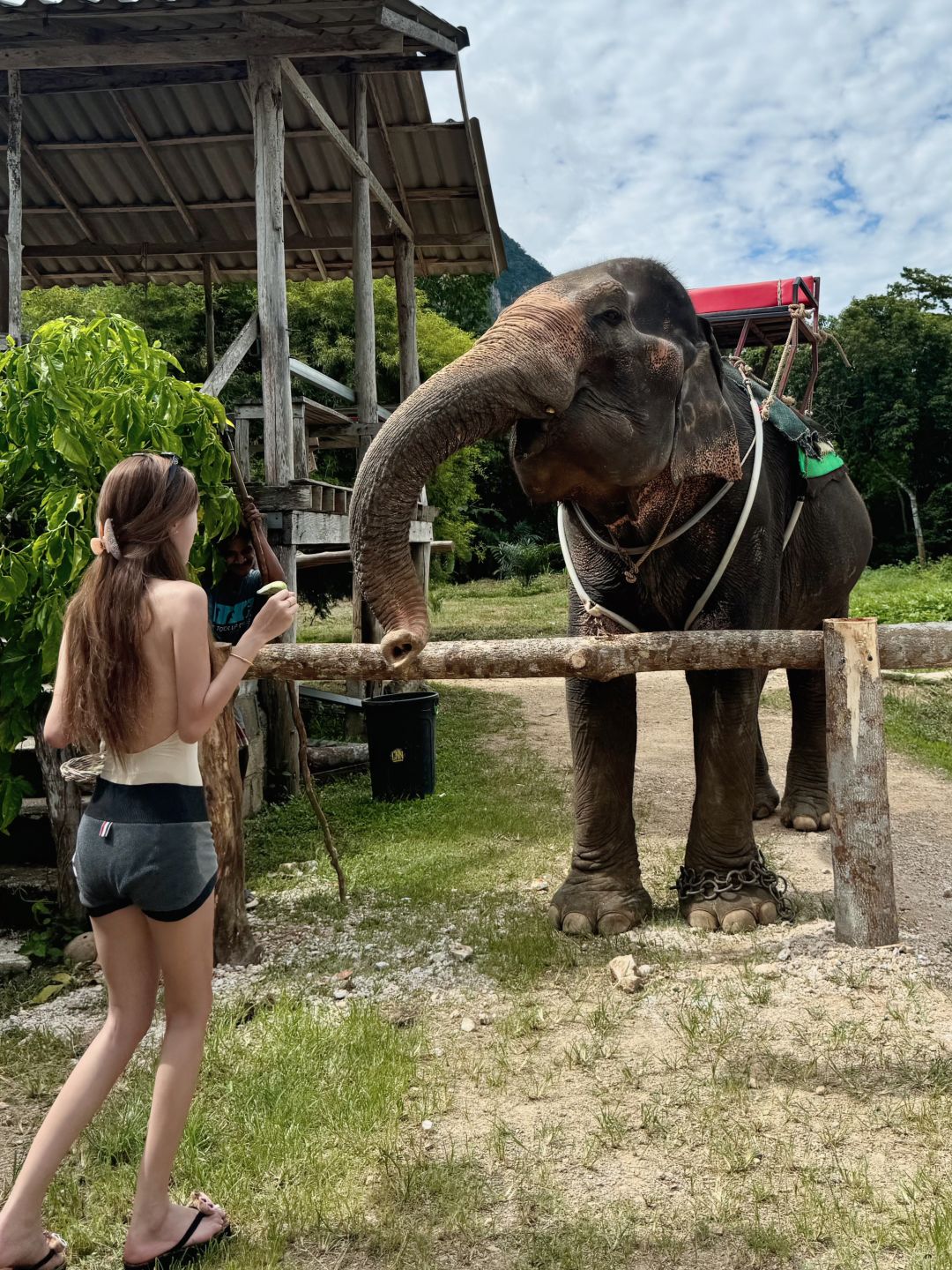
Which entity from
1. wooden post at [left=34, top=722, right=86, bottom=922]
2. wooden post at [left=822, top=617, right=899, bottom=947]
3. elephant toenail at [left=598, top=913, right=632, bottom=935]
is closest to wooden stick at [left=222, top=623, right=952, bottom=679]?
wooden post at [left=822, top=617, right=899, bottom=947]

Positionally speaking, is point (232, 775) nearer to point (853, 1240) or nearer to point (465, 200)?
point (853, 1240)

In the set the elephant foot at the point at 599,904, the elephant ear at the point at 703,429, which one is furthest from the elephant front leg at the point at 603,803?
the elephant ear at the point at 703,429

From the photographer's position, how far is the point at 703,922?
15.0 feet

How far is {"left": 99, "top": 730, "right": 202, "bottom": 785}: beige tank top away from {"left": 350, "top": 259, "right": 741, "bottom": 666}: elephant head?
888 millimetres

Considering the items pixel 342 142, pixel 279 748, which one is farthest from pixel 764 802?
pixel 342 142

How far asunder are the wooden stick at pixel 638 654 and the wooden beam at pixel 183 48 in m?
4.86

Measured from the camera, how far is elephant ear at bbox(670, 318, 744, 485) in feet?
13.8

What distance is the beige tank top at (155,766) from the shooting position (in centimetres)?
235

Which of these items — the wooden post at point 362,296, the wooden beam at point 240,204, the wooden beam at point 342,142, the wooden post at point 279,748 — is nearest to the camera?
the wooden beam at point 342,142

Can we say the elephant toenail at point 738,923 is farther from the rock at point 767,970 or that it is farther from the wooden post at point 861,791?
the wooden post at point 861,791

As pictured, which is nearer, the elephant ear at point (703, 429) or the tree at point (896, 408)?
the elephant ear at point (703, 429)

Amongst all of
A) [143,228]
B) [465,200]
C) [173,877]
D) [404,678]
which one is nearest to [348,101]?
[465,200]

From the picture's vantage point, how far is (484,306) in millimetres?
37406

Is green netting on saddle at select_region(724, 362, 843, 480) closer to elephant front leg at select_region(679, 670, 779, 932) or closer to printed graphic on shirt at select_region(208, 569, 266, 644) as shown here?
elephant front leg at select_region(679, 670, 779, 932)
